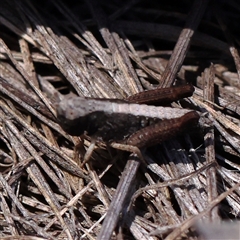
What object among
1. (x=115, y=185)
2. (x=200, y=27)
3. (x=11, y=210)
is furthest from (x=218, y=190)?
(x=200, y=27)

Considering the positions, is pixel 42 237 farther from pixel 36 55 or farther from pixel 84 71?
pixel 36 55

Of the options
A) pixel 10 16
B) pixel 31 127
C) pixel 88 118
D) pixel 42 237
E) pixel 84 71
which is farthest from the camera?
pixel 10 16

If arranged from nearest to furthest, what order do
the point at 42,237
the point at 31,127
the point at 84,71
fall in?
the point at 42,237 < the point at 31,127 < the point at 84,71

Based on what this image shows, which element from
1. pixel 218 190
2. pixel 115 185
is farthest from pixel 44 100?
pixel 218 190

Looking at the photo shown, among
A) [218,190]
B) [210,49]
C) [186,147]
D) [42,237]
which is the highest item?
[210,49]

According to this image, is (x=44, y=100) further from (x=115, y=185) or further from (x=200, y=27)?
(x=200, y=27)

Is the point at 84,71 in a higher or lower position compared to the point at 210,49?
lower

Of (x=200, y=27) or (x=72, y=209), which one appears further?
(x=200, y=27)
